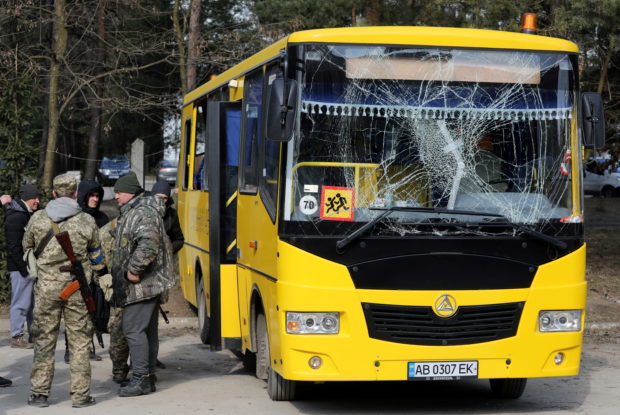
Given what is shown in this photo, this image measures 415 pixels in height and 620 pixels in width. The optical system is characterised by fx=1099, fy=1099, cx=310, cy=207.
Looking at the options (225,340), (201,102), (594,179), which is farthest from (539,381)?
(594,179)

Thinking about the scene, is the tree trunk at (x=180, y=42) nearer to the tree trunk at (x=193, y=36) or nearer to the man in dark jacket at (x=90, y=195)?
the tree trunk at (x=193, y=36)

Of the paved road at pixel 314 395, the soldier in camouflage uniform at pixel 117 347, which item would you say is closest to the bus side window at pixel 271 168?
the paved road at pixel 314 395

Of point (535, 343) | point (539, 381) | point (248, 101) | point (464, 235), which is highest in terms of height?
point (248, 101)

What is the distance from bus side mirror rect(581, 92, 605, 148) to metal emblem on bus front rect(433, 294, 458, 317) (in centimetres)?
165

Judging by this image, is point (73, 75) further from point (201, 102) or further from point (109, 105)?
point (201, 102)

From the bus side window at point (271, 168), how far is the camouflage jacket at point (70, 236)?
57.9 inches

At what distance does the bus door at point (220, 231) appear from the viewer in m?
10.4

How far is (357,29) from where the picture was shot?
8438mm

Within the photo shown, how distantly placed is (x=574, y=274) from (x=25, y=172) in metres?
9.24

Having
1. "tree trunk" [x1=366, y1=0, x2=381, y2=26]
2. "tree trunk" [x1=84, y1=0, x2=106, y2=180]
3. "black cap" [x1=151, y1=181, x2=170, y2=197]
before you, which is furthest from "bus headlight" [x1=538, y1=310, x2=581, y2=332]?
"tree trunk" [x1=366, y1=0, x2=381, y2=26]

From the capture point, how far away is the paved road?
29.3ft

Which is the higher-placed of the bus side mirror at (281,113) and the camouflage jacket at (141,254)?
the bus side mirror at (281,113)

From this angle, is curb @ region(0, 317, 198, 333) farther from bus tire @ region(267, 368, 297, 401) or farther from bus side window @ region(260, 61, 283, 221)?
bus side window @ region(260, 61, 283, 221)

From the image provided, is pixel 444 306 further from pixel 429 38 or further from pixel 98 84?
pixel 98 84
